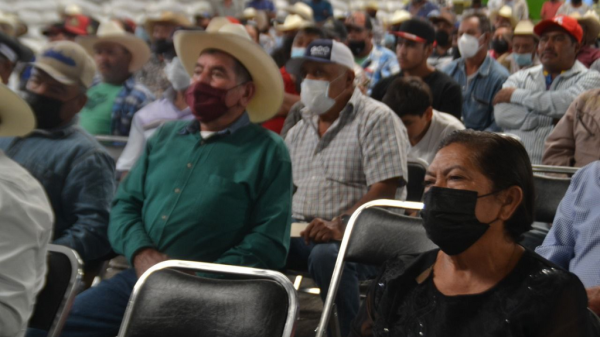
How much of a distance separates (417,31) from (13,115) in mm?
4550

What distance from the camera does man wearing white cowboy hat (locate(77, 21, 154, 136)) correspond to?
589cm

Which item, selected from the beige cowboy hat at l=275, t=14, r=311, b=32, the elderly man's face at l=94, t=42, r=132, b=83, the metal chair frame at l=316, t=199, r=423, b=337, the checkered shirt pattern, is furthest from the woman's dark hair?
the beige cowboy hat at l=275, t=14, r=311, b=32

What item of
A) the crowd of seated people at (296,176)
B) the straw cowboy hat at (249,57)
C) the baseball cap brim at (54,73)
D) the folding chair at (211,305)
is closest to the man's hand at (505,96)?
the crowd of seated people at (296,176)

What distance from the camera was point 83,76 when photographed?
4.05 metres

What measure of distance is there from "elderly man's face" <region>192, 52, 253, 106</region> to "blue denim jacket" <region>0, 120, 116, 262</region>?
1.84ft

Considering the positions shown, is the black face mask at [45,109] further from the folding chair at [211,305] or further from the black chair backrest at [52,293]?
the folding chair at [211,305]

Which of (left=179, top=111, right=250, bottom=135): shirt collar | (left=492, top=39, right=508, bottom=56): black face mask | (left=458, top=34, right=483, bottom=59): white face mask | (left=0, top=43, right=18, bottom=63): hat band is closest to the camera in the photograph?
(left=179, top=111, right=250, bottom=135): shirt collar

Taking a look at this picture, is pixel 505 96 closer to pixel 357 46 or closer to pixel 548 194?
pixel 548 194

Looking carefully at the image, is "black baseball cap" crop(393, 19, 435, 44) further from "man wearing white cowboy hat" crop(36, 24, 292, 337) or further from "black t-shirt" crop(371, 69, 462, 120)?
"man wearing white cowboy hat" crop(36, 24, 292, 337)

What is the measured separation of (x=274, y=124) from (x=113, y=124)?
3.56ft

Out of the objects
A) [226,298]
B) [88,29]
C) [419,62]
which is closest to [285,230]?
[226,298]

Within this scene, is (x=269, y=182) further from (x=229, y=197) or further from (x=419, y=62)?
(x=419, y=62)

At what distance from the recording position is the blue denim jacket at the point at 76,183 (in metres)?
3.55

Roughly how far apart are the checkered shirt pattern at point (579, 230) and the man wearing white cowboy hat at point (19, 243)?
1.66 meters
